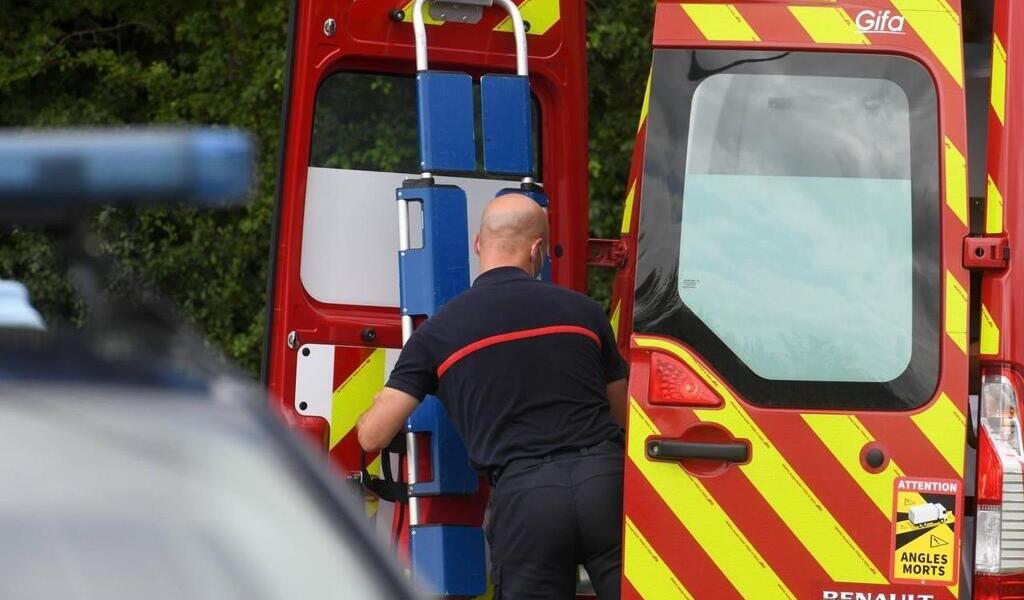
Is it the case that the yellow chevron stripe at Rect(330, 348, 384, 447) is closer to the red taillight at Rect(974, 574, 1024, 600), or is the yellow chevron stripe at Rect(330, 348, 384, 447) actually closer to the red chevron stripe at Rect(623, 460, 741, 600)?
the red chevron stripe at Rect(623, 460, 741, 600)

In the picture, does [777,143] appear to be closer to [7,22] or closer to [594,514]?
[594,514]

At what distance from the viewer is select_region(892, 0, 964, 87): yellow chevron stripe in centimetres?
368

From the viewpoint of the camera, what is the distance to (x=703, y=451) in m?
3.64

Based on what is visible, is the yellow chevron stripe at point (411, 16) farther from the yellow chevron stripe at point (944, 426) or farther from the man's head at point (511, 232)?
the yellow chevron stripe at point (944, 426)

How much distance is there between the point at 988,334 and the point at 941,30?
2.19ft

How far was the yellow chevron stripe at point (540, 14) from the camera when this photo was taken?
4613mm

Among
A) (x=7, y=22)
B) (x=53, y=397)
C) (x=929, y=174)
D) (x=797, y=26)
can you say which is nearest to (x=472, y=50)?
(x=797, y=26)

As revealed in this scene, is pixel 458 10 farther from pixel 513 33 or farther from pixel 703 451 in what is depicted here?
pixel 703 451

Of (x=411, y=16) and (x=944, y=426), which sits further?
(x=411, y=16)

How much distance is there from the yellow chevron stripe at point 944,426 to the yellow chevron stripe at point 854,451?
0.10 meters

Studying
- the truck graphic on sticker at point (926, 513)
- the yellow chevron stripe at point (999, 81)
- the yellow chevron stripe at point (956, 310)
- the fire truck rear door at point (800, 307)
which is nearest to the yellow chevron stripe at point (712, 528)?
the fire truck rear door at point (800, 307)

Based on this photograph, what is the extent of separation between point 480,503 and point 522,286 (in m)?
0.58

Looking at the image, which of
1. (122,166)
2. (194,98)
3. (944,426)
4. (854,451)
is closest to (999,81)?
(944,426)

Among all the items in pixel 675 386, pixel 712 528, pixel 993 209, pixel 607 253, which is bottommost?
pixel 712 528
